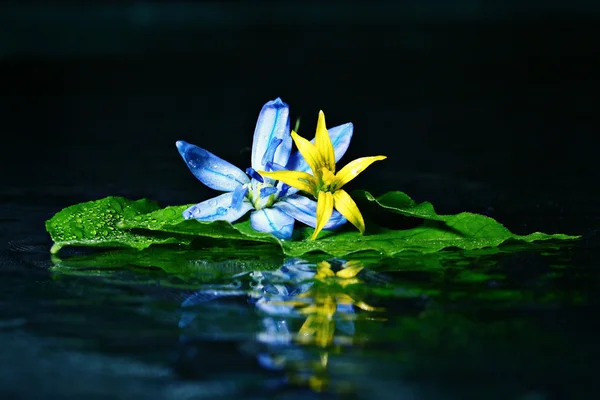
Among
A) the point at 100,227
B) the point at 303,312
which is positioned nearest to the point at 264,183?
the point at 100,227

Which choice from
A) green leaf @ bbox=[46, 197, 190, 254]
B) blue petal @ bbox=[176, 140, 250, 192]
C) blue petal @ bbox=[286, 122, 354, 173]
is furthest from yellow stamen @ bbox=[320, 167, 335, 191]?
green leaf @ bbox=[46, 197, 190, 254]

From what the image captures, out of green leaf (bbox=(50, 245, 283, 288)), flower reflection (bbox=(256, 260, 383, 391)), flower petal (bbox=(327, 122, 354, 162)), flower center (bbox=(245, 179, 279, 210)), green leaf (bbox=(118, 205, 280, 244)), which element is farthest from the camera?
flower petal (bbox=(327, 122, 354, 162))

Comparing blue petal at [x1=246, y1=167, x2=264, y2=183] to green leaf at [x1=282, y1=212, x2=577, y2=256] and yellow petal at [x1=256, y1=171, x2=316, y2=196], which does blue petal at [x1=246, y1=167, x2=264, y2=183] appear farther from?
green leaf at [x1=282, y1=212, x2=577, y2=256]

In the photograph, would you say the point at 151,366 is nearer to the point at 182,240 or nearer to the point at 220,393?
the point at 220,393

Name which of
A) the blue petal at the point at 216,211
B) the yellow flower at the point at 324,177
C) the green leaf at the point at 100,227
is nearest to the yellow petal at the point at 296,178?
the yellow flower at the point at 324,177

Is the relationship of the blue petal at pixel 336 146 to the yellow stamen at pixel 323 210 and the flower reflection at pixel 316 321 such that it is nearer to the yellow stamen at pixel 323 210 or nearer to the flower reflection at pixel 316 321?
the yellow stamen at pixel 323 210

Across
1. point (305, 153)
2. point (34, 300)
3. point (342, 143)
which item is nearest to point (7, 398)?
point (34, 300)

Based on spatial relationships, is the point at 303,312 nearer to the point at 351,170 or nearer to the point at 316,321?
the point at 316,321
